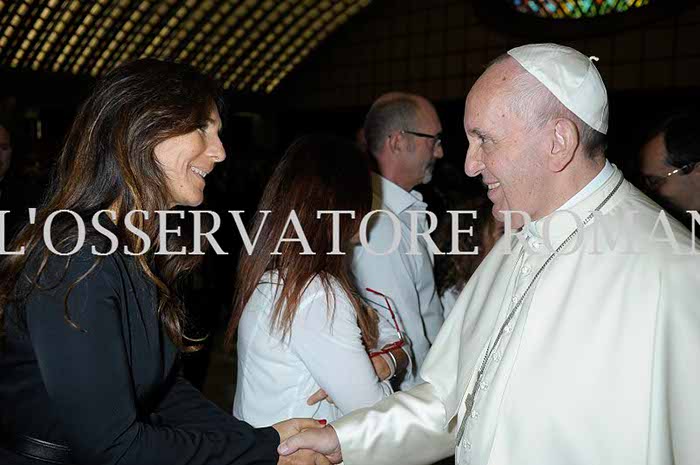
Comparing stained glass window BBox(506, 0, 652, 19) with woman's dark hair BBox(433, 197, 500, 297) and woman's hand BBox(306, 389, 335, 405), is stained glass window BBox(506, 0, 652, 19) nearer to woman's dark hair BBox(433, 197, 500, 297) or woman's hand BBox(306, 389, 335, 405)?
woman's dark hair BBox(433, 197, 500, 297)

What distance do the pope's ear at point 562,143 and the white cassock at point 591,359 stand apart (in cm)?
13

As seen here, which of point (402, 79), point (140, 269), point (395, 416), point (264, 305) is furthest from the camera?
point (402, 79)

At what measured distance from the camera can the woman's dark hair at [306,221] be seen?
2104 mm

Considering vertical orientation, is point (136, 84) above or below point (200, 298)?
above

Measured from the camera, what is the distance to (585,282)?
168 cm

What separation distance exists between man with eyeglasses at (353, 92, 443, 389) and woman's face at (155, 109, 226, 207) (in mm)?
1272

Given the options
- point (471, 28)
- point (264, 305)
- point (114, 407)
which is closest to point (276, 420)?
point (264, 305)

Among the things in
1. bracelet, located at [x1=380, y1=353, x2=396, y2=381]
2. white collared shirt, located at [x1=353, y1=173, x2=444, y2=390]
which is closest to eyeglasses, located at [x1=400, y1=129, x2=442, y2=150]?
white collared shirt, located at [x1=353, y1=173, x2=444, y2=390]

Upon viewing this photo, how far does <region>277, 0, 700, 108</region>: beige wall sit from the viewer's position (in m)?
13.3

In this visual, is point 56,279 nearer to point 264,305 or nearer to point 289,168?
point 264,305

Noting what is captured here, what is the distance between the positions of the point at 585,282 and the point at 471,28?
15.9m

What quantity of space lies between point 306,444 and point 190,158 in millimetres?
926

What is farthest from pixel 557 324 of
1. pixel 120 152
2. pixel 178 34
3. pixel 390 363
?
pixel 178 34

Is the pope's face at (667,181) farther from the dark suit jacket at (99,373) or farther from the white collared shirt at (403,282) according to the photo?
the dark suit jacket at (99,373)
